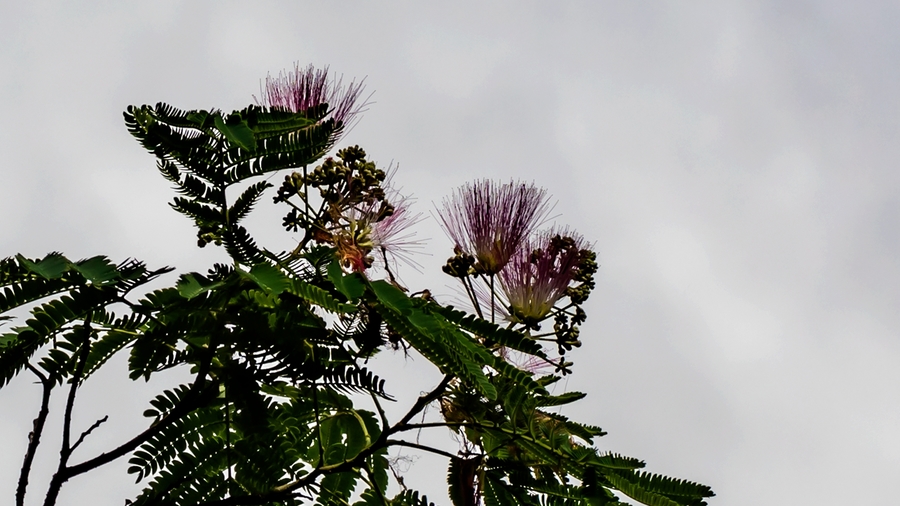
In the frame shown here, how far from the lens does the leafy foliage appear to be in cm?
196

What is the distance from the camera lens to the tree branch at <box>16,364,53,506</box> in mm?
2213

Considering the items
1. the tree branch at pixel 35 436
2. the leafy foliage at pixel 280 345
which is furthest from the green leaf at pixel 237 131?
the tree branch at pixel 35 436

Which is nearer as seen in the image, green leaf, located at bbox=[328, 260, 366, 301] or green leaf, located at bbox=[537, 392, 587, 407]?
green leaf, located at bbox=[328, 260, 366, 301]

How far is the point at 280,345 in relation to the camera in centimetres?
212

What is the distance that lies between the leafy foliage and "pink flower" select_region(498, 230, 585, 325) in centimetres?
5

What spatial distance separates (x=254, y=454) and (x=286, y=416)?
15.6 inches

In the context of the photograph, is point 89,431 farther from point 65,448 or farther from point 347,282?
point 347,282

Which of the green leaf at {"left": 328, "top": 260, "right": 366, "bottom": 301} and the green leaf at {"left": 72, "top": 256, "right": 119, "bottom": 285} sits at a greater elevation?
the green leaf at {"left": 328, "top": 260, "right": 366, "bottom": 301}

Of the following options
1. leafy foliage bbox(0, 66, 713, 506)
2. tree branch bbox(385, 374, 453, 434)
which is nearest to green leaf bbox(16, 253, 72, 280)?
leafy foliage bbox(0, 66, 713, 506)

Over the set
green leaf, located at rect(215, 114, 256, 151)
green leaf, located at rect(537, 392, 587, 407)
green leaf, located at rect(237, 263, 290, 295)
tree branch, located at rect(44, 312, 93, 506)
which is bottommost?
tree branch, located at rect(44, 312, 93, 506)

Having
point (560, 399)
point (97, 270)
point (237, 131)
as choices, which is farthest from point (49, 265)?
point (560, 399)

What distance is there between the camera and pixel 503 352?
269 centimetres

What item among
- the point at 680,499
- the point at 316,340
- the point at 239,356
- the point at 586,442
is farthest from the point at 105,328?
the point at 680,499

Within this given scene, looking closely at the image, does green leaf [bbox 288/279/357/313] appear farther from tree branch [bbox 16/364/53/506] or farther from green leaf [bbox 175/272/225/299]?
tree branch [bbox 16/364/53/506]
